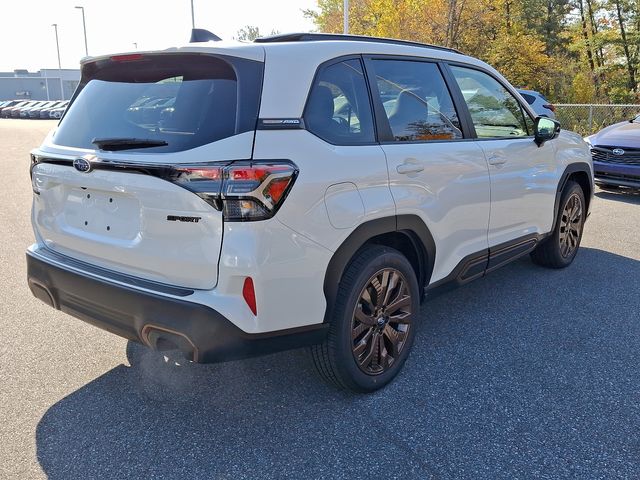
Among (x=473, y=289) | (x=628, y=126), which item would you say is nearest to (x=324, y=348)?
(x=473, y=289)

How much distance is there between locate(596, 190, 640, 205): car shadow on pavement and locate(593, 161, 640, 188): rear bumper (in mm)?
314

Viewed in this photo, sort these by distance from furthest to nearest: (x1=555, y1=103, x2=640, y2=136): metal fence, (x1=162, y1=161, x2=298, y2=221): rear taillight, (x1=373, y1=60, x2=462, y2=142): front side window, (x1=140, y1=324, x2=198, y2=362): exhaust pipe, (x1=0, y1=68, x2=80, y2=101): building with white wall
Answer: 1. (x1=0, y1=68, x2=80, y2=101): building with white wall
2. (x1=555, y1=103, x2=640, y2=136): metal fence
3. (x1=373, y1=60, x2=462, y2=142): front side window
4. (x1=140, y1=324, x2=198, y2=362): exhaust pipe
5. (x1=162, y1=161, x2=298, y2=221): rear taillight

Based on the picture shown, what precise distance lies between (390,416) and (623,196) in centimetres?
796

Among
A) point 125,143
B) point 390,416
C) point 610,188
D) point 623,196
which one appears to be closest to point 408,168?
point 390,416

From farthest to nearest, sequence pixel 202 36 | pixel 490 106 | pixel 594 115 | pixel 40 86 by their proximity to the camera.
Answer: pixel 40 86 < pixel 594 115 < pixel 490 106 < pixel 202 36

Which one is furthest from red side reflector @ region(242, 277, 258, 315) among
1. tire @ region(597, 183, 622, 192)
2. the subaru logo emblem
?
tire @ region(597, 183, 622, 192)

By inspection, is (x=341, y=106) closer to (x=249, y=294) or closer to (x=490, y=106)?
(x=249, y=294)

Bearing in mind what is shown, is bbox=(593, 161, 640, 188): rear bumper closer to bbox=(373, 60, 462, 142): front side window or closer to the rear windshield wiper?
bbox=(373, 60, 462, 142): front side window

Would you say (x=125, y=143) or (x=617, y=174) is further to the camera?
(x=617, y=174)

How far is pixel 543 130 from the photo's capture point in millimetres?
4316

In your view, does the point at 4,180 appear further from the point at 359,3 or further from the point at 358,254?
the point at 359,3

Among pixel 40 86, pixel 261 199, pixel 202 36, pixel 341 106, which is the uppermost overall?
pixel 40 86

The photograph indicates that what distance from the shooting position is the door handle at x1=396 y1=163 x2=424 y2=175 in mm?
2967

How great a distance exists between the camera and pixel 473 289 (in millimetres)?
4730
